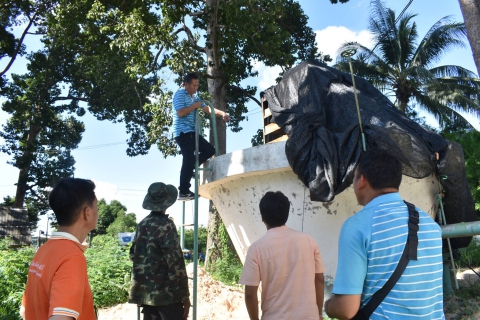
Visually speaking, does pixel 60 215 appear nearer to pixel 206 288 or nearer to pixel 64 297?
pixel 64 297

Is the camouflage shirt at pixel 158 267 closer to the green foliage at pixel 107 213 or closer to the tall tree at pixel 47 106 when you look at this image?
the tall tree at pixel 47 106

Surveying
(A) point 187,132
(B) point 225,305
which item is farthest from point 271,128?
(B) point 225,305

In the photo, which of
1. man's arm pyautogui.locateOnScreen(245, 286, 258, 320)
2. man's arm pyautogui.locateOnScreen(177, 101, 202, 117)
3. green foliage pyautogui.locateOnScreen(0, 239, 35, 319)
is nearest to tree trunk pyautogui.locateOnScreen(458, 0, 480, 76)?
man's arm pyautogui.locateOnScreen(177, 101, 202, 117)

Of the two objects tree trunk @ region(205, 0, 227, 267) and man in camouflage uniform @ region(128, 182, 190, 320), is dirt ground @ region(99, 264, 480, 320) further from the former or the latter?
tree trunk @ region(205, 0, 227, 267)

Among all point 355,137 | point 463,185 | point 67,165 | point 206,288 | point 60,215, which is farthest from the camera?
point 67,165

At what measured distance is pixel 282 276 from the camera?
2949mm

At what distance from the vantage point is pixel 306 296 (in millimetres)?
2943

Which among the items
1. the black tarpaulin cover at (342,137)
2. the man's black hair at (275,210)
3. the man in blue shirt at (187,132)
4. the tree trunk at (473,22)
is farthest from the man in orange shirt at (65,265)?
the tree trunk at (473,22)

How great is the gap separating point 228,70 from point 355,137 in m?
8.66

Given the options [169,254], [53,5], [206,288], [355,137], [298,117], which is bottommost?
[206,288]

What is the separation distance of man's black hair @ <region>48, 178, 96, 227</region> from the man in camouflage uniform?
5.03ft

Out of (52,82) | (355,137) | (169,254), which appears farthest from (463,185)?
(52,82)

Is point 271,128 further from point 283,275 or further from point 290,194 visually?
point 283,275

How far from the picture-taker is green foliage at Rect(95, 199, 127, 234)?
41850mm
